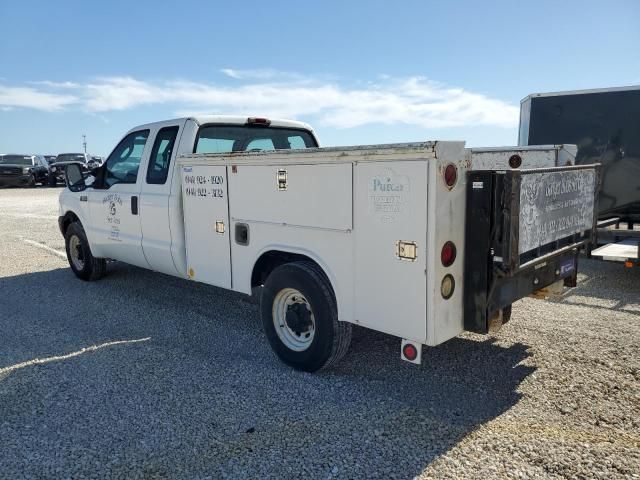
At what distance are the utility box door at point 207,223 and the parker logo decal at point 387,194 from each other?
1.69 meters

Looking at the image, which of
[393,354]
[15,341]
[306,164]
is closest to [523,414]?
[393,354]

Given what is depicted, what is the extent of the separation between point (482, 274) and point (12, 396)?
343cm

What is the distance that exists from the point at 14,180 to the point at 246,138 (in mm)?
27536

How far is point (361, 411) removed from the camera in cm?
360

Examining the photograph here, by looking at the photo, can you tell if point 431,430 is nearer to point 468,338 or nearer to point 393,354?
point 393,354

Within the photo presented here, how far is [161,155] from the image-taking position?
5.72 metres

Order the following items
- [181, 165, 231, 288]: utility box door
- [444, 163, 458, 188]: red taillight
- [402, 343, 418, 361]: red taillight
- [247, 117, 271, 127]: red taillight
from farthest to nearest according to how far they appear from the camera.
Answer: [247, 117, 271, 127]: red taillight, [181, 165, 231, 288]: utility box door, [402, 343, 418, 361]: red taillight, [444, 163, 458, 188]: red taillight

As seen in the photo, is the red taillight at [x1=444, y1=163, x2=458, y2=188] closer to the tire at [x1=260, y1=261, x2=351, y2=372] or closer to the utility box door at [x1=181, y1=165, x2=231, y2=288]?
the tire at [x1=260, y1=261, x2=351, y2=372]

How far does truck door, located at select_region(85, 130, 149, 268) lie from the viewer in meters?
6.03

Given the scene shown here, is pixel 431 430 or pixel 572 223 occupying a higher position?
pixel 572 223

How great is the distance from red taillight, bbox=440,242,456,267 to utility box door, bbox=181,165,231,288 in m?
2.16

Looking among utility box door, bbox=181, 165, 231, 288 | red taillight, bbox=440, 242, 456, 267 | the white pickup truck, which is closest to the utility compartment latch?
the white pickup truck

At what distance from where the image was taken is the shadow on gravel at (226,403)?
3.06 m

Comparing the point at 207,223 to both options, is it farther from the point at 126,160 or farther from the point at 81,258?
the point at 81,258
